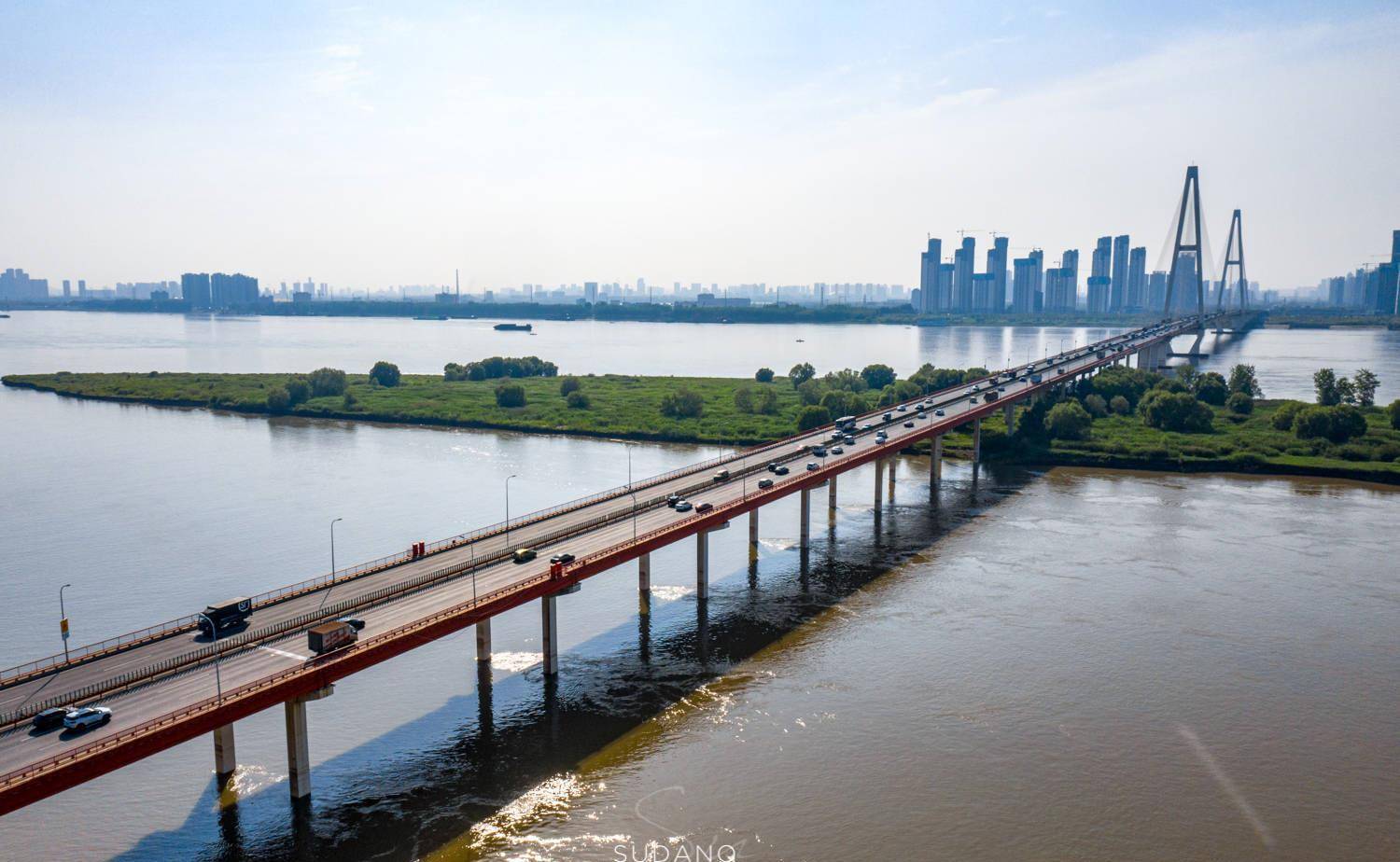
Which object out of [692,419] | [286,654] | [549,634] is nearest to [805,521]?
[549,634]

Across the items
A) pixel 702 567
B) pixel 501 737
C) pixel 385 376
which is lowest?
pixel 501 737

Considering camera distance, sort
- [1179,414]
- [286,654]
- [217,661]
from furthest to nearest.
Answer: [1179,414] → [286,654] → [217,661]

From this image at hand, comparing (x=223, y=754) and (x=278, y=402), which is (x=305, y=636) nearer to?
(x=223, y=754)

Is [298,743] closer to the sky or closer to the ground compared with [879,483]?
closer to the ground

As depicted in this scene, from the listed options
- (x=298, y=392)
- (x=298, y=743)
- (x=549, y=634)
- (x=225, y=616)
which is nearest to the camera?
(x=298, y=743)

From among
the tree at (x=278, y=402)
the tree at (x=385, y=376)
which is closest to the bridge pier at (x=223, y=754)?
the tree at (x=278, y=402)

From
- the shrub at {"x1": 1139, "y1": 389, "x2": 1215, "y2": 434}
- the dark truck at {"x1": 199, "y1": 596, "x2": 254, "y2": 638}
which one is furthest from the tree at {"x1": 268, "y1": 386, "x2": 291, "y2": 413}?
the shrub at {"x1": 1139, "y1": 389, "x2": 1215, "y2": 434}

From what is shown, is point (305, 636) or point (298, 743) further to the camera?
point (305, 636)
